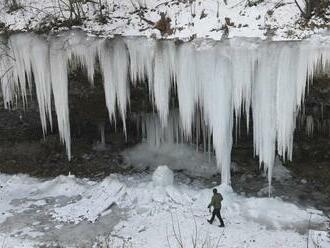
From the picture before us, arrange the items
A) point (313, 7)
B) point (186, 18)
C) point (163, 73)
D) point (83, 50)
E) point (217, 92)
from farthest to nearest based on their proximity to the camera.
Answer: point (83, 50) → point (186, 18) → point (163, 73) → point (217, 92) → point (313, 7)

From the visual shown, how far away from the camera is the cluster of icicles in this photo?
36.4 feet

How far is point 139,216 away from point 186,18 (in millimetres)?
4549

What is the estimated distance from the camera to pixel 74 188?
1301cm

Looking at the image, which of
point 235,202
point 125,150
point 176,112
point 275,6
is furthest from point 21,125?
point 275,6

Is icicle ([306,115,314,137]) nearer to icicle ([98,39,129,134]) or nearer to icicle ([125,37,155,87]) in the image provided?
icicle ([125,37,155,87])

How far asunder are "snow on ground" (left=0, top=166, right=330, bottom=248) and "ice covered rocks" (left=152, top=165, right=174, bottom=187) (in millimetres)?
24

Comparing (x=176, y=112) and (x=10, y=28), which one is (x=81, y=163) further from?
(x=10, y=28)

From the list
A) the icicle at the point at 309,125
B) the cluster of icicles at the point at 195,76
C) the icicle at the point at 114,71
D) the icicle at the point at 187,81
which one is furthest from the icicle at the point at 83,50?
the icicle at the point at 309,125

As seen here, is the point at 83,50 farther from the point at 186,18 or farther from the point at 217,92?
the point at 217,92

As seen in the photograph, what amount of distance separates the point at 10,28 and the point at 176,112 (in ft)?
14.7

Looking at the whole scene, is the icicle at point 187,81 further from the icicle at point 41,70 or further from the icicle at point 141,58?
the icicle at point 41,70

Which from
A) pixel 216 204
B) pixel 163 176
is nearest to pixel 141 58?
pixel 163 176

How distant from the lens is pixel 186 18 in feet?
39.9

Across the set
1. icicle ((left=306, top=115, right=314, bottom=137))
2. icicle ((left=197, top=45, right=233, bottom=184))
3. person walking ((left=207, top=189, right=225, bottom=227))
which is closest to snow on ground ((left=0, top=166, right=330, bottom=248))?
person walking ((left=207, top=189, right=225, bottom=227))
